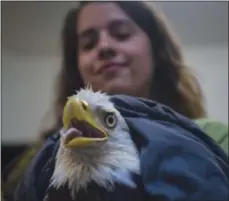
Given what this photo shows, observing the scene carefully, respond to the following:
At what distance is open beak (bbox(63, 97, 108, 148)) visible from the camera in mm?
A: 595

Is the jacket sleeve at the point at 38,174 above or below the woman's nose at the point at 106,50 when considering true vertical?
below

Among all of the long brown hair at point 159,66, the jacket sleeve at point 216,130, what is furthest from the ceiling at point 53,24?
the jacket sleeve at point 216,130

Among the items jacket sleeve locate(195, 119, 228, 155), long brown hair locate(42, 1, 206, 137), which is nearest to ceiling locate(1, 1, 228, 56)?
long brown hair locate(42, 1, 206, 137)

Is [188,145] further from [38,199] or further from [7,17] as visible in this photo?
[7,17]

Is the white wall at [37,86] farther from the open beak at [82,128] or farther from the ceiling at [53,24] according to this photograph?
the open beak at [82,128]

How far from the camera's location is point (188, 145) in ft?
2.14

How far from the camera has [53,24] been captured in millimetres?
757

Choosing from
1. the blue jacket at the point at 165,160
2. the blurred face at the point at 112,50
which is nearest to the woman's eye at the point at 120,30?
the blurred face at the point at 112,50

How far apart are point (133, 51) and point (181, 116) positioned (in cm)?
12

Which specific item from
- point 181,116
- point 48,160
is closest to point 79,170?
point 48,160

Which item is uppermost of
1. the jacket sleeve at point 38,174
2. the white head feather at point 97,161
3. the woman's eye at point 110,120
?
the woman's eye at point 110,120

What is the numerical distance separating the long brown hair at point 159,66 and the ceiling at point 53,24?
2cm

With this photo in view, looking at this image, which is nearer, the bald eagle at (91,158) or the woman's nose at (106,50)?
the bald eagle at (91,158)

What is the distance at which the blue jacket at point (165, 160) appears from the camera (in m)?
0.62
